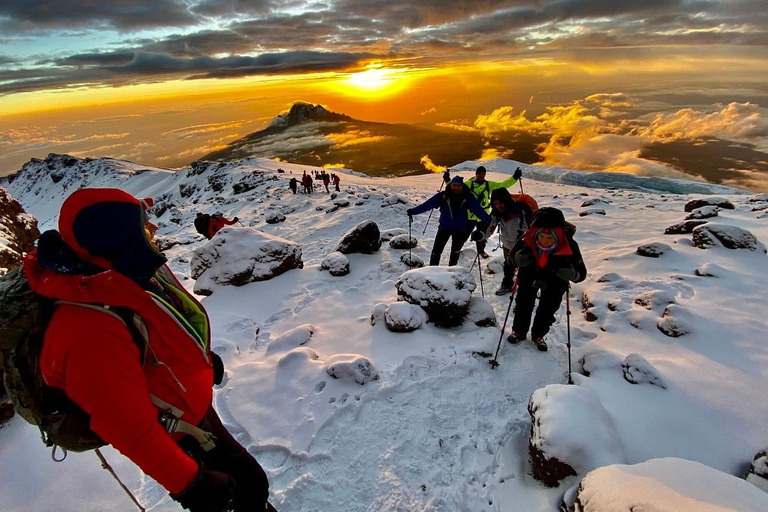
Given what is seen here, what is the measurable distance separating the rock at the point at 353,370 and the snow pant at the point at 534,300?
9.10ft

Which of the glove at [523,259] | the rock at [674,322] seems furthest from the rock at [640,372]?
the glove at [523,259]

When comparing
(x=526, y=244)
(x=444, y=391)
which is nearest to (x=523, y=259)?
(x=526, y=244)

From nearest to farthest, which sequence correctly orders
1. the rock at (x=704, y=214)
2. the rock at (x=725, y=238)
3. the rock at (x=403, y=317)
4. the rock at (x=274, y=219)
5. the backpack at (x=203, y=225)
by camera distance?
the rock at (x=403, y=317) → the rock at (x=725, y=238) → the backpack at (x=203, y=225) → the rock at (x=704, y=214) → the rock at (x=274, y=219)

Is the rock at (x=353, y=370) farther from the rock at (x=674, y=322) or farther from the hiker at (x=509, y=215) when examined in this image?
the rock at (x=674, y=322)

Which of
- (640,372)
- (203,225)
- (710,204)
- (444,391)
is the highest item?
A: (640,372)

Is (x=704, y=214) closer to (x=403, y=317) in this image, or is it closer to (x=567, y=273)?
(x=567, y=273)

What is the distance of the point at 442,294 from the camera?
6477 millimetres

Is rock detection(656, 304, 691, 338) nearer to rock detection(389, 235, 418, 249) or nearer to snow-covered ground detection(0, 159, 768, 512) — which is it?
snow-covered ground detection(0, 159, 768, 512)

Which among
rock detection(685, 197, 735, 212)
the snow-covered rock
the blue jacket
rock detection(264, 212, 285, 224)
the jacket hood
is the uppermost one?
the jacket hood

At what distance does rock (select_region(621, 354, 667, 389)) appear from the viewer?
4730 millimetres

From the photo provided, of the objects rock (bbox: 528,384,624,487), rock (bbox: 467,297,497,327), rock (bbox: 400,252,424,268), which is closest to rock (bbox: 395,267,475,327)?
rock (bbox: 467,297,497,327)

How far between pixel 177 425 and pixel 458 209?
23.3 ft

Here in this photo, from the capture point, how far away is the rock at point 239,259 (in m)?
8.73

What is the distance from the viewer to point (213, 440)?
2.55 meters
